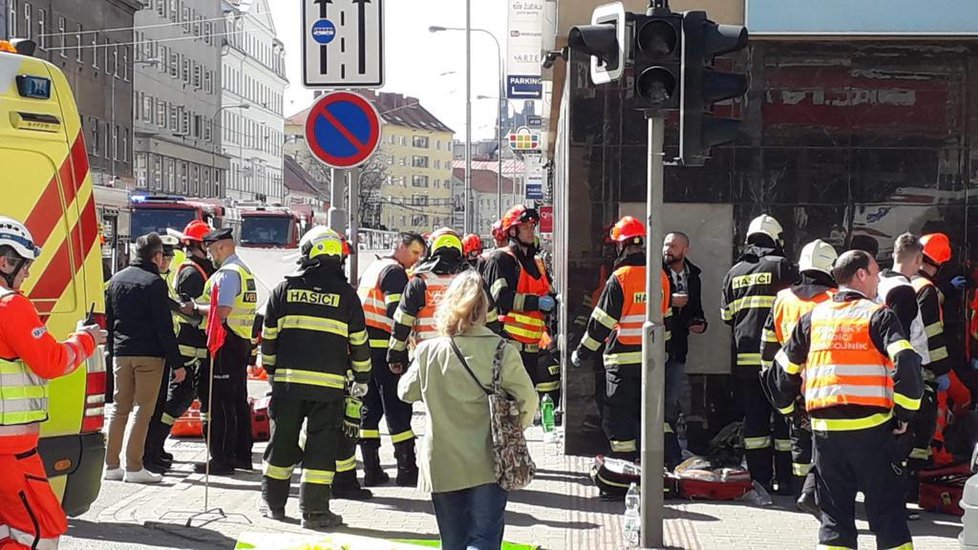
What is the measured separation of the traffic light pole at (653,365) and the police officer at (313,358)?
6.54ft

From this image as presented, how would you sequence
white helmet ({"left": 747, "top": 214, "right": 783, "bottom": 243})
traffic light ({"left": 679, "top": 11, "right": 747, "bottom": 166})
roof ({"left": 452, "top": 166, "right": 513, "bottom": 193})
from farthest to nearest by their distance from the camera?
1. roof ({"left": 452, "top": 166, "right": 513, "bottom": 193})
2. white helmet ({"left": 747, "top": 214, "right": 783, "bottom": 243})
3. traffic light ({"left": 679, "top": 11, "right": 747, "bottom": 166})

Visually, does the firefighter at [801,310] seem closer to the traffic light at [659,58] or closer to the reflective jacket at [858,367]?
the reflective jacket at [858,367]

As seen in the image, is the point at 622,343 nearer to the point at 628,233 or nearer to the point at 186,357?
the point at 628,233

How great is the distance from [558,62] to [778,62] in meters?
3.33

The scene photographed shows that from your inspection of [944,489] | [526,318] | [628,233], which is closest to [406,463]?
[526,318]

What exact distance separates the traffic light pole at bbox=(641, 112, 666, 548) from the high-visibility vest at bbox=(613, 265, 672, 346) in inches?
67.6

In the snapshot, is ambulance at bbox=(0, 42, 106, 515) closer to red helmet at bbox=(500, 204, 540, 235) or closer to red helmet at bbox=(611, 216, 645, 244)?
red helmet at bbox=(611, 216, 645, 244)

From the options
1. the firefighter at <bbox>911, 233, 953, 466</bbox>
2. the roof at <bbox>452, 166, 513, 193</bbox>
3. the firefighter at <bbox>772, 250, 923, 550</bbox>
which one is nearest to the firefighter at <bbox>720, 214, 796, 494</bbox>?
the firefighter at <bbox>911, 233, 953, 466</bbox>

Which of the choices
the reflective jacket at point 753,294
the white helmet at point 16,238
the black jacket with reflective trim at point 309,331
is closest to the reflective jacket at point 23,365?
the white helmet at point 16,238

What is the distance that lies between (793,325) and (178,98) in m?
71.3

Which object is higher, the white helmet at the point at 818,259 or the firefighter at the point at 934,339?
the white helmet at the point at 818,259

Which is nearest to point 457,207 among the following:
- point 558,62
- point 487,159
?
point 487,159

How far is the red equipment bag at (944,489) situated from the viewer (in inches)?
360

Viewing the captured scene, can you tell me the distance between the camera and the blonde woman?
6.28 meters
